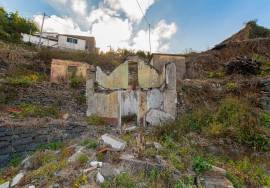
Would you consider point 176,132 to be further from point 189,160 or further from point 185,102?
point 185,102

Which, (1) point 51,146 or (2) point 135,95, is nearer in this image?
(1) point 51,146

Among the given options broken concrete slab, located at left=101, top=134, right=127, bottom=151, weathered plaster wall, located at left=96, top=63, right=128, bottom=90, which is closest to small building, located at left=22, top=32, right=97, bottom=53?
weathered plaster wall, located at left=96, top=63, right=128, bottom=90

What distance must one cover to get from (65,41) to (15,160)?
19782 millimetres

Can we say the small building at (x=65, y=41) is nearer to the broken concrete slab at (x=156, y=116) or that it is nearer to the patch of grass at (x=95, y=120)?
the patch of grass at (x=95, y=120)

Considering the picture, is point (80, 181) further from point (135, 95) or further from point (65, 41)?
point (65, 41)

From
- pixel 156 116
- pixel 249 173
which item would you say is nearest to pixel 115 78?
pixel 156 116

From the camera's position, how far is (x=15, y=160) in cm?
593

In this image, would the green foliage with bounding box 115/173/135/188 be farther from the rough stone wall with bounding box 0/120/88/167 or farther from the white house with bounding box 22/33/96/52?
the white house with bounding box 22/33/96/52

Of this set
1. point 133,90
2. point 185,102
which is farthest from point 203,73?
point 133,90

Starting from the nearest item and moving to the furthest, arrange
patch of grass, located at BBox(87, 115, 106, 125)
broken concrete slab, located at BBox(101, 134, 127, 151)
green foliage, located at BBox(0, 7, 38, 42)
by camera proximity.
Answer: broken concrete slab, located at BBox(101, 134, 127, 151), patch of grass, located at BBox(87, 115, 106, 125), green foliage, located at BBox(0, 7, 38, 42)

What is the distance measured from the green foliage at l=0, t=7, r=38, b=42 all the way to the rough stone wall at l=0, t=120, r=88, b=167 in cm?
1518

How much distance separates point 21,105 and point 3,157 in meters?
2.89

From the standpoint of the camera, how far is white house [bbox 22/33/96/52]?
2209 centimetres

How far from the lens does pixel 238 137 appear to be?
541 cm
